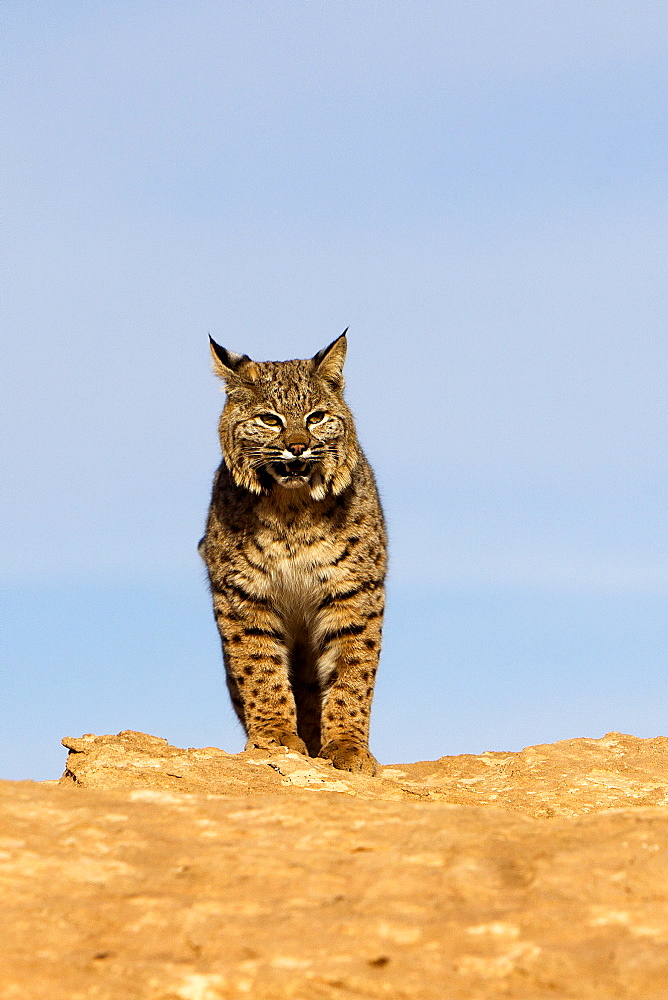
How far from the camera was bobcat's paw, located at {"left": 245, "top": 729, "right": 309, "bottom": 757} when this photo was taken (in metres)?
9.38

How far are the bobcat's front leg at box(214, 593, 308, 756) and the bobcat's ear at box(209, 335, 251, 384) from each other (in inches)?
73.9

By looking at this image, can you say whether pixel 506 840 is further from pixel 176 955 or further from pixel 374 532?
pixel 374 532

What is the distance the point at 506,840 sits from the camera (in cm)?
414

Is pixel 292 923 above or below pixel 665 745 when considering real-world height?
below

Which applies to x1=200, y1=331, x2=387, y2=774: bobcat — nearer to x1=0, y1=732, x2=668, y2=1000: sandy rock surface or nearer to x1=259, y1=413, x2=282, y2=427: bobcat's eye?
x1=259, y1=413, x2=282, y2=427: bobcat's eye

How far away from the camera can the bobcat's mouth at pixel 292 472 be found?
378 inches

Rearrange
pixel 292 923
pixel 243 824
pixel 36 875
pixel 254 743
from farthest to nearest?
pixel 254 743 → pixel 243 824 → pixel 36 875 → pixel 292 923

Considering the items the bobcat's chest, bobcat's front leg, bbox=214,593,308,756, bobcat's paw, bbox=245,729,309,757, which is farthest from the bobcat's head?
bobcat's paw, bbox=245,729,309,757

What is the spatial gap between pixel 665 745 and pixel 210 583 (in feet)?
14.4

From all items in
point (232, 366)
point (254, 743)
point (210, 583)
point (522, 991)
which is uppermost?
point (232, 366)

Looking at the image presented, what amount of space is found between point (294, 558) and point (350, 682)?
111 cm

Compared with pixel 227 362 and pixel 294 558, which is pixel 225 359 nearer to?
pixel 227 362

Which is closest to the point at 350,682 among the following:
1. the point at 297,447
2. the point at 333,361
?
the point at 297,447

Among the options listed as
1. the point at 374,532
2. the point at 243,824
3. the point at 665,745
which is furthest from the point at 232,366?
the point at 243,824
